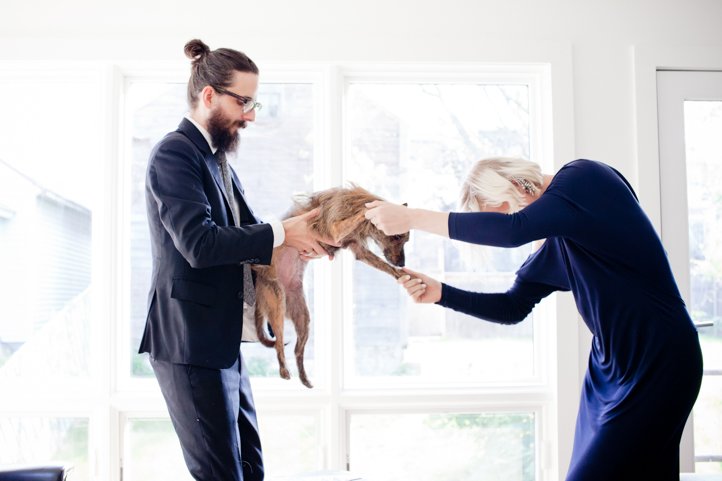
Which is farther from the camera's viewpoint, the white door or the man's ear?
the white door

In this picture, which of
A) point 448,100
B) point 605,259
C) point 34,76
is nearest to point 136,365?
point 34,76

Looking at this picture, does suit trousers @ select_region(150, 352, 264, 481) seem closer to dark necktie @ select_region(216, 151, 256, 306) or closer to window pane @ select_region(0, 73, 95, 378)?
dark necktie @ select_region(216, 151, 256, 306)

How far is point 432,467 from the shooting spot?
2986mm

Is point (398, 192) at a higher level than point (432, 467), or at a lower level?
higher

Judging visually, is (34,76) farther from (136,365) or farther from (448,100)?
(448,100)

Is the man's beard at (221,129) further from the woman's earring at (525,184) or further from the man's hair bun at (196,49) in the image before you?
the woman's earring at (525,184)

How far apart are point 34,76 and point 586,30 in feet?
8.64

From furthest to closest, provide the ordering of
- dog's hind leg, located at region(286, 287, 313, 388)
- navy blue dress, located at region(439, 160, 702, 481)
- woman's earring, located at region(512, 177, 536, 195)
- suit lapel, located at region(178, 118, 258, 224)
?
dog's hind leg, located at region(286, 287, 313, 388)
woman's earring, located at region(512, 177, 536, 195)
suit lapel, located at region(178, 118, 258, 224)
navy blue dress, located at region(439, 160, 702, 481)

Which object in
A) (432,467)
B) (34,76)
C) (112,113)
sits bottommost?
(432,467)

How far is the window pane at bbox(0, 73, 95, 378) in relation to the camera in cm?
297

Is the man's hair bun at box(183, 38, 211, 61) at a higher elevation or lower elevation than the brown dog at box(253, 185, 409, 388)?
higher

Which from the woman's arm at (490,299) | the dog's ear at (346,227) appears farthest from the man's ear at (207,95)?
the woman's arm at (490,299)

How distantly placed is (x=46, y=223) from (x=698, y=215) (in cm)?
318

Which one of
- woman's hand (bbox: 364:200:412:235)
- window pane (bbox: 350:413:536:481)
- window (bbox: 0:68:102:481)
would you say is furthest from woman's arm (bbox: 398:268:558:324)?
window (bbox: 0:68:102:481)
